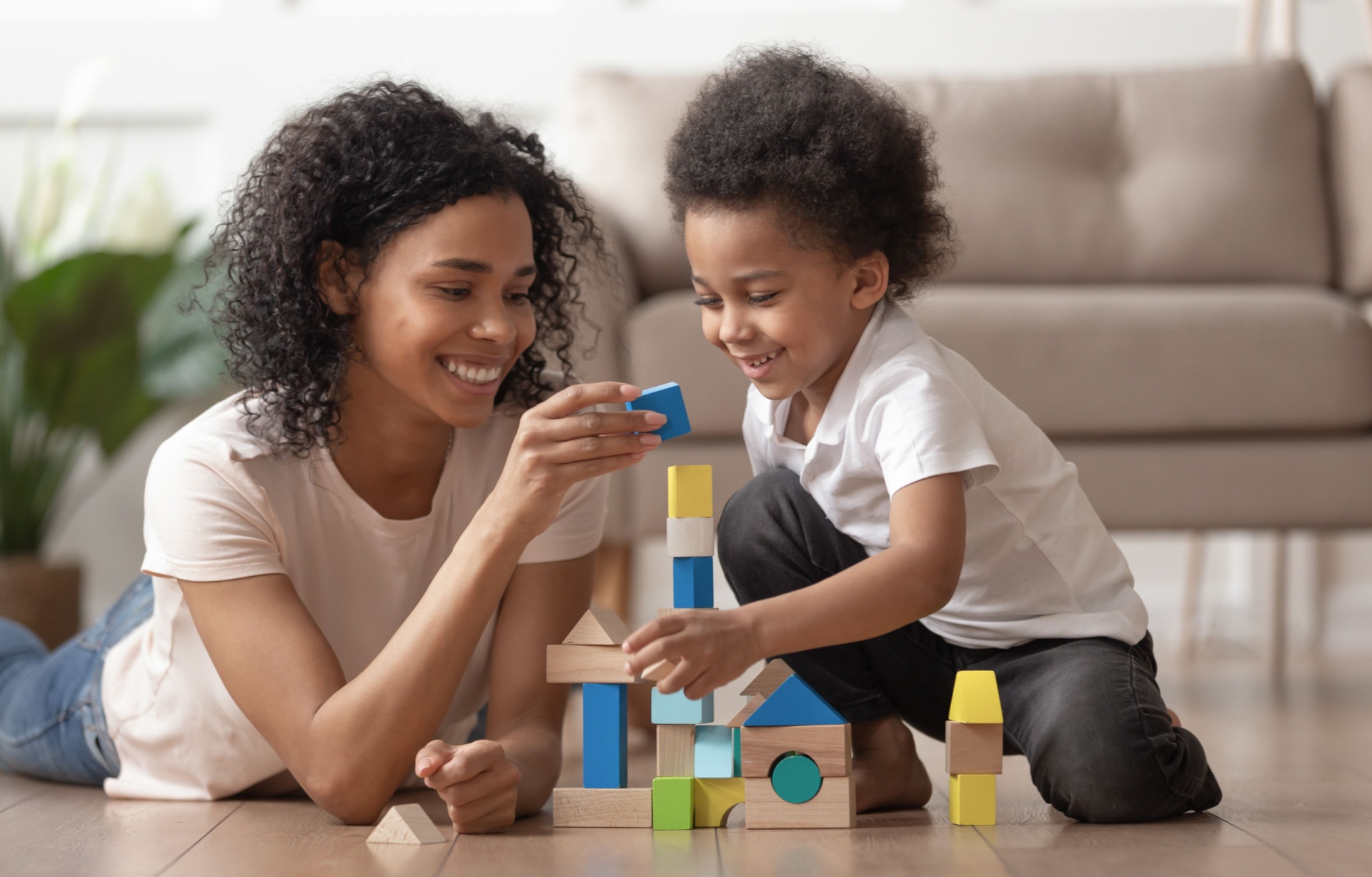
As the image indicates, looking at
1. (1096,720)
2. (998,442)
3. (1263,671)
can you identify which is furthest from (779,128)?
(1263,671)

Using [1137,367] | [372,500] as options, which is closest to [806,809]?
[372,500]

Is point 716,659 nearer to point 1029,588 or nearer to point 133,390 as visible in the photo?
point 1029,588

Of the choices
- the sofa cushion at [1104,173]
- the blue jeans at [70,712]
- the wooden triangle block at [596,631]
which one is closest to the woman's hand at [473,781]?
the wooden triangle block at [596,631]

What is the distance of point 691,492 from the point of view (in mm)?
1077

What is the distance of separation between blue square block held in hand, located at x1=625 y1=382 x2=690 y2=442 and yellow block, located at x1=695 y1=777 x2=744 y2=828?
0.29 m

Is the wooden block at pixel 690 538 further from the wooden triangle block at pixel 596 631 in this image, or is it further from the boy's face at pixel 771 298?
the boy's face at pixel 771 298

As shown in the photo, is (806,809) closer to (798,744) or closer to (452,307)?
(798,744)

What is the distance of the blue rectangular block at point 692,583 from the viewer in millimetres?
1072

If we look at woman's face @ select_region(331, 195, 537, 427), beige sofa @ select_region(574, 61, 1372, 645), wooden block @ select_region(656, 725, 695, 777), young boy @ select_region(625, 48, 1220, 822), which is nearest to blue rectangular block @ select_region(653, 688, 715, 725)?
wooden block @ select_region(656, 725, 695, 777)

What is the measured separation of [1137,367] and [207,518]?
130 cm

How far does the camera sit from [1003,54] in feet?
9.21

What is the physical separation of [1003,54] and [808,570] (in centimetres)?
188

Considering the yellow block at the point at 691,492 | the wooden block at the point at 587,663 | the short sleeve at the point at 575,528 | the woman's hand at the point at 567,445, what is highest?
the woman's hand at the point at 567,445

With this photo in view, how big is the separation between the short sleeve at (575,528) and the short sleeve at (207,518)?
0.24 meters
